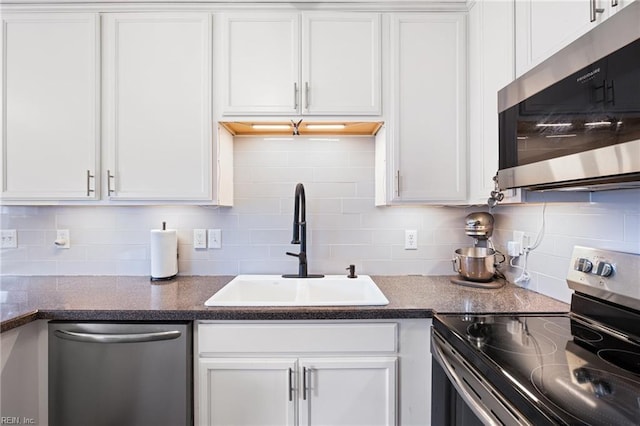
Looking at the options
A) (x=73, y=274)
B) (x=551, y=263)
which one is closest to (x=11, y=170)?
(x=73, y=274)

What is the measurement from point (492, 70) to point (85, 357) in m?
2.08

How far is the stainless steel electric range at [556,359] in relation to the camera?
0.68 m

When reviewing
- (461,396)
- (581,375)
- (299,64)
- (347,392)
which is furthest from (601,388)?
(299,64)

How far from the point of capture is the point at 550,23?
1081 millimetres

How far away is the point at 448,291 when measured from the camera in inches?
60.9

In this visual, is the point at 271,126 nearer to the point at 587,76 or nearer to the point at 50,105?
the point at 50,105

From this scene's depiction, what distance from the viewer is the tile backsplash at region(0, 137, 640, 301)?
1.89m

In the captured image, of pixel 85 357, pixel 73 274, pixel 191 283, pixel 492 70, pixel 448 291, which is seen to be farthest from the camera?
pixel 73 274

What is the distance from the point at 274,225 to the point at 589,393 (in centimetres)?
153

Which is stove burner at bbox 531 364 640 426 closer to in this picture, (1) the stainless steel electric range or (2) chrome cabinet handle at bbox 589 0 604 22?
(1) the stainless steel electric range

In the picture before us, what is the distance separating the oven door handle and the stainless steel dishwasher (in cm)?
96

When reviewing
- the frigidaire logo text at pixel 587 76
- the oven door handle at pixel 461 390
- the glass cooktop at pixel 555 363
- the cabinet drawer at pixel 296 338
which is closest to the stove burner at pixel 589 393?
the glass cooktop at pixel 555 363

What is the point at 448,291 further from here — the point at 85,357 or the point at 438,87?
the point at 85,357

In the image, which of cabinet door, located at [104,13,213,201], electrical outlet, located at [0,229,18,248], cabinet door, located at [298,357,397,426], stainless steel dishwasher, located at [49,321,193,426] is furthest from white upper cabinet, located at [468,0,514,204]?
electrical outlet, located at [0,229,18,248]
